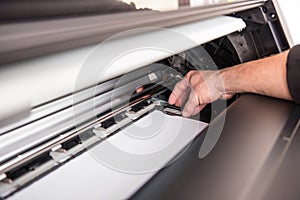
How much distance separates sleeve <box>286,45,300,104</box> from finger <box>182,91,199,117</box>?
276 millimetres

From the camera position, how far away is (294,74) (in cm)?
83

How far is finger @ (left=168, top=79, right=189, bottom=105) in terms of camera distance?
902 mm

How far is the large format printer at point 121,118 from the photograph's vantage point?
0.32 m

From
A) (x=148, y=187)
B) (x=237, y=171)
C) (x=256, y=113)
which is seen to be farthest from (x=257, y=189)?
(x=256, y=113)

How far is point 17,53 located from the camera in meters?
0.28

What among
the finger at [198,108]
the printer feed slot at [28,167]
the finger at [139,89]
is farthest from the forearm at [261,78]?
the printer feed slot at [28,167]

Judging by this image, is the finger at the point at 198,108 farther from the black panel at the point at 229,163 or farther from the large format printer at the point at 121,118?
the black panel at the point at 229,163

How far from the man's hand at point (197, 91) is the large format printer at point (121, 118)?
0.03 meters

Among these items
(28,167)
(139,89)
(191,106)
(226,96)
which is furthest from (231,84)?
(28,167)

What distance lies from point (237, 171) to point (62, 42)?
42 centimetres

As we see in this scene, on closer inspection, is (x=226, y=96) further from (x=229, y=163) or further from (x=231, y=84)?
(x=229, y=163)

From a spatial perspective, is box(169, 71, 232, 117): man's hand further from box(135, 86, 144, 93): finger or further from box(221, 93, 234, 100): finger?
box(135, 86, 144, 93): finger

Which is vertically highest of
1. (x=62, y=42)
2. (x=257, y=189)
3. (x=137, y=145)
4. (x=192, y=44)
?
(x=62, y=42)

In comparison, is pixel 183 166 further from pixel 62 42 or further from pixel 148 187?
pixel 62 42
